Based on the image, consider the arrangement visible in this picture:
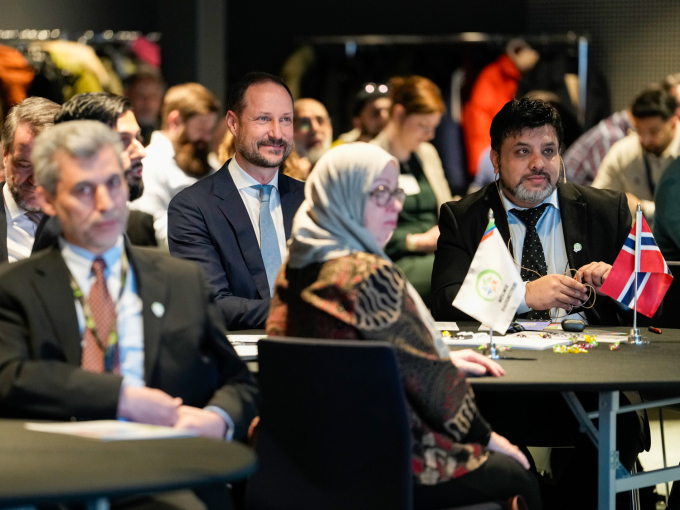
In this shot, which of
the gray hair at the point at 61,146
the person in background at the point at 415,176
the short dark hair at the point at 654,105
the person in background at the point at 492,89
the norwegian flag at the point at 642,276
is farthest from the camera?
the person in background at the point at 492,89

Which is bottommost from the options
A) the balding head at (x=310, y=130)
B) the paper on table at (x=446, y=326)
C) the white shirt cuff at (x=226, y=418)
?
the white shirt cuff at (x=226, y=418)

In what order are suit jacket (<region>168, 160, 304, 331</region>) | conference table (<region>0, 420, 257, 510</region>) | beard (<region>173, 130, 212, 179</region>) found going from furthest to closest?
beard (<region>173, 130, 212, 179</region>) < suit jacket (<region>168, 160, 304, 331</region>) < conference table (<region>0, 420, 257, 510</region>)

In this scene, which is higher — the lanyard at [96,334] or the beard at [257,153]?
the beard at [257,153]

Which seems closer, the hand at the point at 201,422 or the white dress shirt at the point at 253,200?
the hand at the point at 201,422

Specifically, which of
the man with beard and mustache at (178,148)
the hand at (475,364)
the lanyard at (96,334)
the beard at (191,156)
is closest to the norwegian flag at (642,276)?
the hand at (475,364)

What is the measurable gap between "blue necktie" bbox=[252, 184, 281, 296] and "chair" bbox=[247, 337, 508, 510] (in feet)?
4.68

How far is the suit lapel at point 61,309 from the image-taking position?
2092 millimetres

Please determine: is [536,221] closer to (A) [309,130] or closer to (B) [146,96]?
(A) [309,130]

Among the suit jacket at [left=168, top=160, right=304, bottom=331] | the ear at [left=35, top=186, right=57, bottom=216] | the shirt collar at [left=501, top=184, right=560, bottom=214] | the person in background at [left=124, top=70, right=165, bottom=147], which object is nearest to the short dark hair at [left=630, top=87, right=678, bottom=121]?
the shirt collar at [left=501, top=184, right=560, bottom=214]

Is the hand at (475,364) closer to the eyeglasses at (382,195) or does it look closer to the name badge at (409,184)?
the eyeglasses at (382,195)

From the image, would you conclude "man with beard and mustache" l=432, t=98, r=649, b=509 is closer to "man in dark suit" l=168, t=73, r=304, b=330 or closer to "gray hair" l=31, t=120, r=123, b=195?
"man in dark suit" l=168, t=73, r=304, b=330

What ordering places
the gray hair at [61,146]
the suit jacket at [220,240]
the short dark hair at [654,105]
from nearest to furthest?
the gray hair at [61,146], the suit jacket at [220,240], the short dark hair at [654,105]

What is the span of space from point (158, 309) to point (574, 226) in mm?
1957

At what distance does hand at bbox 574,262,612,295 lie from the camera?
10.7 ft
